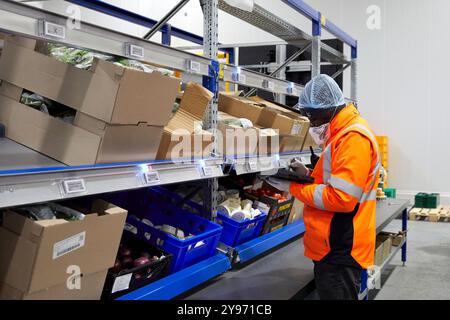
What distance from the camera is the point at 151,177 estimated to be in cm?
187

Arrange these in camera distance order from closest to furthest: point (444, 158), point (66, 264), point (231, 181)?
point (66, 264)
point (231, 181)
point (444, 158)

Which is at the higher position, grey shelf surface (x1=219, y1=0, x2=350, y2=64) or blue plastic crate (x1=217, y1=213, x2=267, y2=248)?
grey shelf surface (x1=219, y1=0, x2=350, y2=64)

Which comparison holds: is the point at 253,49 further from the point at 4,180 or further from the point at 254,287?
the point at 4,180

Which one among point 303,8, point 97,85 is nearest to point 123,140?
point 97,85

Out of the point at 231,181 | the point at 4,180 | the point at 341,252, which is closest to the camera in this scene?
the point at 4,180

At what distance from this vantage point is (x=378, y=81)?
829cm

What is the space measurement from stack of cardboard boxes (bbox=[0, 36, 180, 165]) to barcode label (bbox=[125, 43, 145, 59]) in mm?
142

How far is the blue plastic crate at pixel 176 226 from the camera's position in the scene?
2.14m

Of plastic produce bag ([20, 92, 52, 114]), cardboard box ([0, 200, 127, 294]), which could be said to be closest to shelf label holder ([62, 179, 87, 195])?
cardboard box ([0, 200, 127, 294])

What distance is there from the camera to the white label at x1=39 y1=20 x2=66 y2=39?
1.48m

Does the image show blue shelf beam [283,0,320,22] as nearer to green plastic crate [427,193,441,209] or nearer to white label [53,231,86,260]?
white label [53,231,86,260]

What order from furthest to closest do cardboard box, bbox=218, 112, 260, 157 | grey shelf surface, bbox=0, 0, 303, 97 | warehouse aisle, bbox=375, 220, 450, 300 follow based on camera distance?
1. warehouse aisle, bbox=375, 220, 450, 300
2. cardboard box, bbox=218, 112, 260, 157
3. grey shelf surface, bbox=0, 0, 303, 97

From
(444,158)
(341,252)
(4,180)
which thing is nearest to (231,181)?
(341,252)
